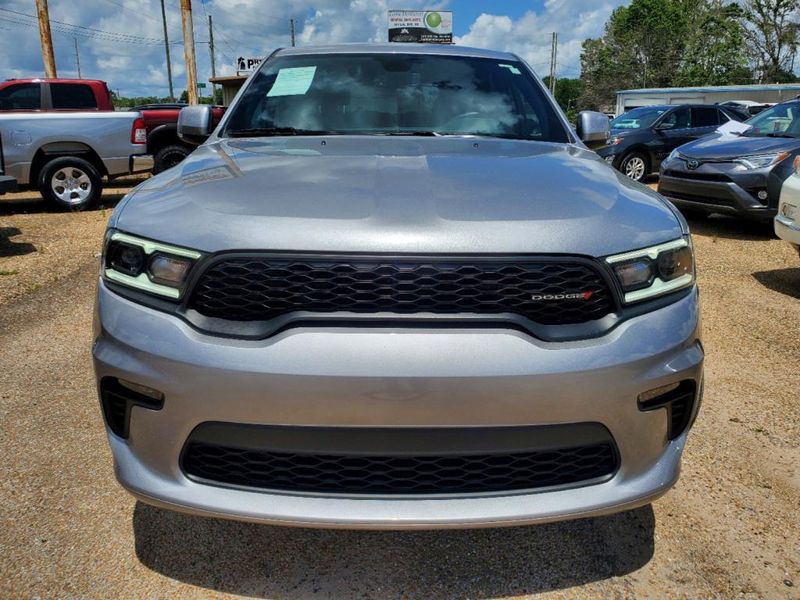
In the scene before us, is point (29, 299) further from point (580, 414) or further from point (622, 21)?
point (622, 21)

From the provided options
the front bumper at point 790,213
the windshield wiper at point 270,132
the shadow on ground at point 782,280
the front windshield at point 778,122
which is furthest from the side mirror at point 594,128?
the front windshield at point 778,122

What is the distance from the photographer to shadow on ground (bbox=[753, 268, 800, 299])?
5394 millimetres

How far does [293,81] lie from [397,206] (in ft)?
5.60

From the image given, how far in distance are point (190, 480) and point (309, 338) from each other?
0.53 meters

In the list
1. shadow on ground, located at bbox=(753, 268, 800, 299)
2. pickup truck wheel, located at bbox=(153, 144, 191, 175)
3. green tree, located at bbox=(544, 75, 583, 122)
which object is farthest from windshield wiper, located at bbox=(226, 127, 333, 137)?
green tree, located at bbox=(544, 75, 583, 122)

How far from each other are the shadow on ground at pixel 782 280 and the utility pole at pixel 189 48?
15765mm

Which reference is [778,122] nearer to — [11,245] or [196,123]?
[196,123]

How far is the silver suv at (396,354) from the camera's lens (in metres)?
1.61

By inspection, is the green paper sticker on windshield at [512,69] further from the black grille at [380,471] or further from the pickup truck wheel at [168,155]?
the pickup truck wheel at [168,155]

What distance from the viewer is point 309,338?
5.27 ft

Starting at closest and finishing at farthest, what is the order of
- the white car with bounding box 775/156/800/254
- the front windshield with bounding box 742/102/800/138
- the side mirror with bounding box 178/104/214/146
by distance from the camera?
the side mirror with bounding box 178/104/214/146 → the white car with bounding box 775/156/800/254 → the front windshield with bounding box 742/102/800/138

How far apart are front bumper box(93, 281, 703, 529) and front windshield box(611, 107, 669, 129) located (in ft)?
38.3

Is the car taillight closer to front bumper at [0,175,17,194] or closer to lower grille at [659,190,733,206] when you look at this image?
front bumper at [0,175,17,194]

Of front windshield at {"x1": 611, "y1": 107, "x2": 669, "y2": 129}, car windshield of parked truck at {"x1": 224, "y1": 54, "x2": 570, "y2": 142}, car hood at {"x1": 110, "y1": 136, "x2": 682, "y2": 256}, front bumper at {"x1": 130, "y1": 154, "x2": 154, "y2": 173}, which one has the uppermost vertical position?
car windshield of parked truck at {"x1": 224, "y1": 54, "x2": 570, "y2": 142}
